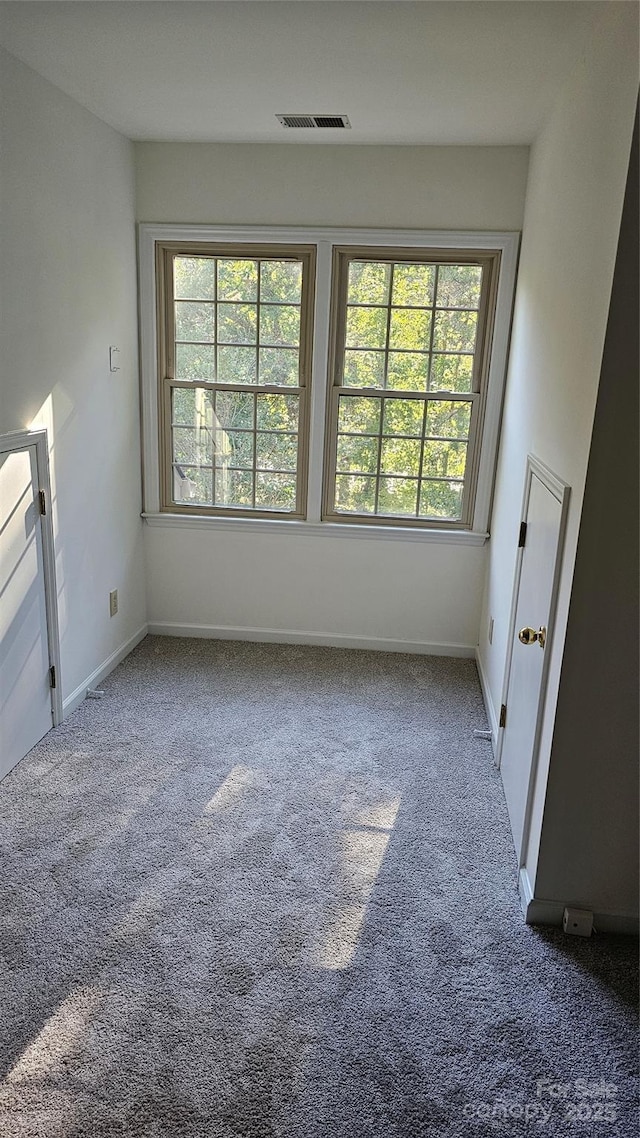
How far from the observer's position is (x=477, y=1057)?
189 centimetres

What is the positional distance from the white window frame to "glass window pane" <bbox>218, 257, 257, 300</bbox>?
0.12 m

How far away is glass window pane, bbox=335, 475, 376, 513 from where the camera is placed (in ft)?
14.3

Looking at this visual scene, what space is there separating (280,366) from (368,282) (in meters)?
0.65

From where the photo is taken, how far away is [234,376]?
14.0 feet

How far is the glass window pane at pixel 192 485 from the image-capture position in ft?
14.5

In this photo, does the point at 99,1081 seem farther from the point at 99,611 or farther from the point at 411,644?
the point at 411,644

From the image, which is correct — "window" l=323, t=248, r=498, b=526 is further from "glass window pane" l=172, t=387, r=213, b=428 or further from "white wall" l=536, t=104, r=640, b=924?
"white wall" l=536, t=104, r=640, b=924

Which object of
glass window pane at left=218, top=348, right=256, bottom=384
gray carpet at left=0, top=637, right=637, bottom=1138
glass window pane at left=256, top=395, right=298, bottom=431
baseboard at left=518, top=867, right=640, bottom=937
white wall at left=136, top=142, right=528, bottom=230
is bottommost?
gray carpet at left=0, top=637, right=637, bottom=1138

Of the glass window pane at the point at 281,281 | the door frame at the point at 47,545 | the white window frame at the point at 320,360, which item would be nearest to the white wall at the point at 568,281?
the white window frame at the point at 320,360

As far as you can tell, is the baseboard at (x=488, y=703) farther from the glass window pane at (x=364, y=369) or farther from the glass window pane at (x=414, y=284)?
the glass window pane at (x=414, y=284)

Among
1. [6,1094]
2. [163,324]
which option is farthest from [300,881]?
[163,324]

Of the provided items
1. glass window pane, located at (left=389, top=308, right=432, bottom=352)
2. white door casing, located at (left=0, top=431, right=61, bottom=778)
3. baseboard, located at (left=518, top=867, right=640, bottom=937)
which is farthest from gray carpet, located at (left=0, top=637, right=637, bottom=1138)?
glass window pane, located at (left=389, top=308, right=432, bottom=352)

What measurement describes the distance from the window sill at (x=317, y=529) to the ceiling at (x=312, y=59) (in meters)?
1.96

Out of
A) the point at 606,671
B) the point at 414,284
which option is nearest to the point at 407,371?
the point at 414,284
